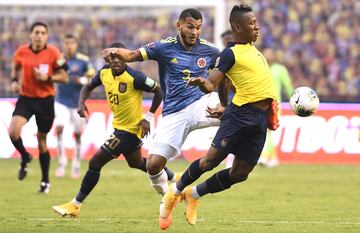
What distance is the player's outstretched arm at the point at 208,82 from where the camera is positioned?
9773mm

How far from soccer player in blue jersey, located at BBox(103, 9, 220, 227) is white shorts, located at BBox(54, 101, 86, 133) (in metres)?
7.58

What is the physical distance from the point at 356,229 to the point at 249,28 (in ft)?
8.60

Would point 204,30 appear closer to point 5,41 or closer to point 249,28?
point 5,41

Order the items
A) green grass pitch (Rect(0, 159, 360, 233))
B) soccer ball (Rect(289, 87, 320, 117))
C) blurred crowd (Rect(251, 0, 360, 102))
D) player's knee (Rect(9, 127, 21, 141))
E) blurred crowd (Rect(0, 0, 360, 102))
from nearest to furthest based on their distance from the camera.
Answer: soccer ball (Rect(289, 87, 320, 117))
green grass pitch (Rect(0, 159, 360, 233))
player's knee (Rect(9, 127, 21, 141))
blurred crowd (Rect(0, 0, 360, 102))
blurred crowd (Rect(251, 0, 360, 102))

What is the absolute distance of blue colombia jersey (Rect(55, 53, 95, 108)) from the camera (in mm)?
19250

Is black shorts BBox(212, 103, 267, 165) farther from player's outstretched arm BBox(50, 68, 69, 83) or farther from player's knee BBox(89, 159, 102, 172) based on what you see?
player's outstretched arm BBox(50, 68, 69, 83)

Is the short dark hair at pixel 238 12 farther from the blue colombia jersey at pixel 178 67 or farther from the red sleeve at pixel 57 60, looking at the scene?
the red sleeve at pixel 57 60

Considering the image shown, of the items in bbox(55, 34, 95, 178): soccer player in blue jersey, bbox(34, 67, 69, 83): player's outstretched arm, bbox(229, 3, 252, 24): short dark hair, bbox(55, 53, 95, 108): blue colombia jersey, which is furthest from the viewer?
bbox(55, 53, 95, 108): blue colombia jersey

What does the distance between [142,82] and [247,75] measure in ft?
7.79

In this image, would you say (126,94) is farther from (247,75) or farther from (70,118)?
(70,118)

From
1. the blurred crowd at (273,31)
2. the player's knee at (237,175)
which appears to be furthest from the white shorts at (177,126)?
the blurred crowd at (273,31)

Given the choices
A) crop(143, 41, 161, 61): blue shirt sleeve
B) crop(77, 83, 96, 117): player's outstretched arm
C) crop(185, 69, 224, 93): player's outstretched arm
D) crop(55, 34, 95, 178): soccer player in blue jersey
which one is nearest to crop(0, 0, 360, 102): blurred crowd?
crop(55, 34, 95, 178): soccer player in blue jersey

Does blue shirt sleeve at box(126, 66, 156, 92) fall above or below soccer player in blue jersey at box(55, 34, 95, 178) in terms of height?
above

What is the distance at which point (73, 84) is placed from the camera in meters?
19.5
